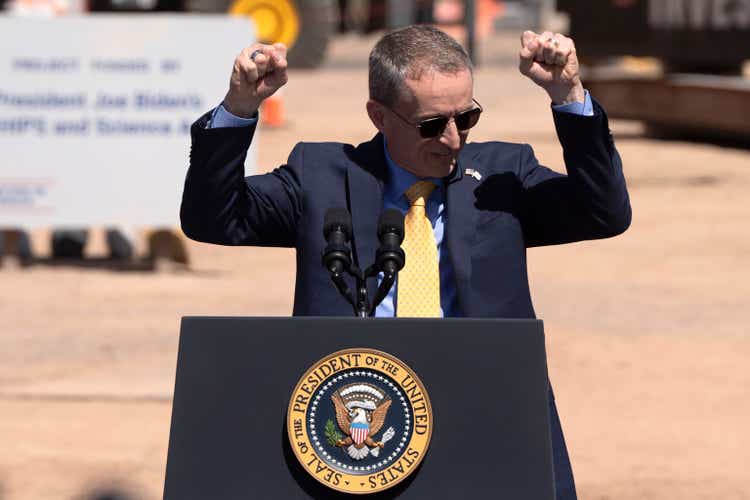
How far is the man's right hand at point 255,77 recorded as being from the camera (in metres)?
3.37

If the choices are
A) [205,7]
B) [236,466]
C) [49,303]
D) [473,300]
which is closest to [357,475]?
[236,466]

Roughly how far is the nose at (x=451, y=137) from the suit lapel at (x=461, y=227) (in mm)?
139

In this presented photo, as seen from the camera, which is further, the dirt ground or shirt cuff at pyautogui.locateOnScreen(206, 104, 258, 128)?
the dirt ground

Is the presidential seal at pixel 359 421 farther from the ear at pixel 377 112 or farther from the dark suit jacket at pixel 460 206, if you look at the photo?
the ear at pixel 377 112

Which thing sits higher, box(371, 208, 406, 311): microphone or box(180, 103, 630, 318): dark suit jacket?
box(371, 208, 406, 311): microphone

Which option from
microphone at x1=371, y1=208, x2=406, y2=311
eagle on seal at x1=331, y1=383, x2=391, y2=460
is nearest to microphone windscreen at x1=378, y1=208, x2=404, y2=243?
microphone at x1=371, y1=208, x2=406, y2=311

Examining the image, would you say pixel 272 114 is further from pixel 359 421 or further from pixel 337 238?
pixel 359 421

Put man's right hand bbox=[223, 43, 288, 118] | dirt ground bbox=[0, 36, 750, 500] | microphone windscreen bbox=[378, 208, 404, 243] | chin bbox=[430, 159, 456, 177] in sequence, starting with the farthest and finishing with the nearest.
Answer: dirt ground bbox=[0, 36, 750, 500] < chin bbox=[430, 159, 456, 177] < man's right hand bbox=[223, 43, 288, 118] < microphone windscreen bbox=[378, 208, 404, 243]

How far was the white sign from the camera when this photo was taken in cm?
1122

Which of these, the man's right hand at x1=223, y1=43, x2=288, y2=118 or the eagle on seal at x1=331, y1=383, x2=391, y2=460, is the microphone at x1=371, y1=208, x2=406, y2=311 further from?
the man's right hand at x1=223, y1=43, x2=288, y2=118

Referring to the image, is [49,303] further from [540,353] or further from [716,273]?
[540,353]

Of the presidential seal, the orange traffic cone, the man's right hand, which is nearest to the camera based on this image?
the presidential seal

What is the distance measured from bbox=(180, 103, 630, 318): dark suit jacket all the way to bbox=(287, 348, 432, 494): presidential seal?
362 mm

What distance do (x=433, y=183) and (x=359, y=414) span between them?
66 centimetres
